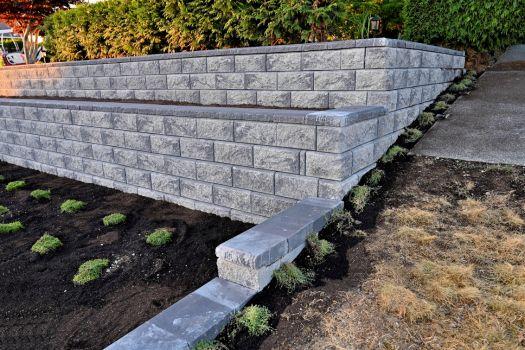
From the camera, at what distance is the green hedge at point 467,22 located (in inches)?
294

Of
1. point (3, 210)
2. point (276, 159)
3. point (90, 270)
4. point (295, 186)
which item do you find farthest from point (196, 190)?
point (3, 210)

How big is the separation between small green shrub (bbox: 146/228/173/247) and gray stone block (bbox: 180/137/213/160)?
1090mm

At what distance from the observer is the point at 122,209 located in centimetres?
545

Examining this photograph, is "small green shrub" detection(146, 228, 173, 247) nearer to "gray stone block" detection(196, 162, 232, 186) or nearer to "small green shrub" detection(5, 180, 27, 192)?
"gray stone block" detection(196, 162, 232, 186)

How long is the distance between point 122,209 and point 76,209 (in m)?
0.69

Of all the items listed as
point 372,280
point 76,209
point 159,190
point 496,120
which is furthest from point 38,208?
point 496,120

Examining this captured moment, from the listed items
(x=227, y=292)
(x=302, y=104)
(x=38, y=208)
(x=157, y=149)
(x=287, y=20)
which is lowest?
(x=38, y=208)

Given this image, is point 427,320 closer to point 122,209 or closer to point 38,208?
point 122,209

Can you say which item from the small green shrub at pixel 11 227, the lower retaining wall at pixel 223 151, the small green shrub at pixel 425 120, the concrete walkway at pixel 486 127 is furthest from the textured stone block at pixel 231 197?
the small green shrub at pixel 425 120

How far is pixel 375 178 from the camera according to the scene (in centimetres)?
430

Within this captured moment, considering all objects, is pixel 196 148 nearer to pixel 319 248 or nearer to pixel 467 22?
pixel 319 248

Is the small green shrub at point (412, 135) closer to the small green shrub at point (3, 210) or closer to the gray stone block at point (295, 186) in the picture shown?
the gray stone block at point (295, 186)

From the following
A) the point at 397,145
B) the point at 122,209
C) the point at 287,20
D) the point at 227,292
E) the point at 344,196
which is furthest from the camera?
the point at 287,20

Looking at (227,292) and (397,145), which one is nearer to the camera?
(227,292)
